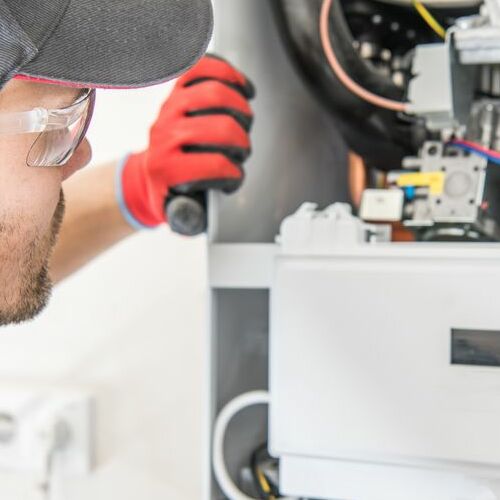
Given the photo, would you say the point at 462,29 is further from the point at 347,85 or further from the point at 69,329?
the point at 69,329

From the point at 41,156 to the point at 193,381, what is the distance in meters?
0.61

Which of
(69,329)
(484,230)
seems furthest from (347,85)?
(69,329)

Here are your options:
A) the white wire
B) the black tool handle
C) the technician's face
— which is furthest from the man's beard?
the white wire

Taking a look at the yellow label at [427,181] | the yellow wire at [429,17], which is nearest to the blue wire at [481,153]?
the yellow label at [427,181]

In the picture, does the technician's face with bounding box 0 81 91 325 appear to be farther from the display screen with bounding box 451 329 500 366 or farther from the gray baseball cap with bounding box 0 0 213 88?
the display screen with bounding box 451 329 500 366

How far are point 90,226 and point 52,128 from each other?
0.44 m

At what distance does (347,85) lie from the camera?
766 mm

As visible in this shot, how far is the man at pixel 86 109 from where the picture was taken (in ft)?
1.67

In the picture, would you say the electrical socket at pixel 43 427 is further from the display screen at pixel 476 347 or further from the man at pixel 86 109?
the display screen at pixel 476 347

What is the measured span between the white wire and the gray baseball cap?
1.08 ft

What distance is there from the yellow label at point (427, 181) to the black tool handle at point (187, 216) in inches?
9.0

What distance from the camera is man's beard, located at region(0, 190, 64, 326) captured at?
2.21 feet

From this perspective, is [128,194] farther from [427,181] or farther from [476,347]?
[476,347]

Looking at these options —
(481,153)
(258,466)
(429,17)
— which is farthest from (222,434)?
(429,17)
